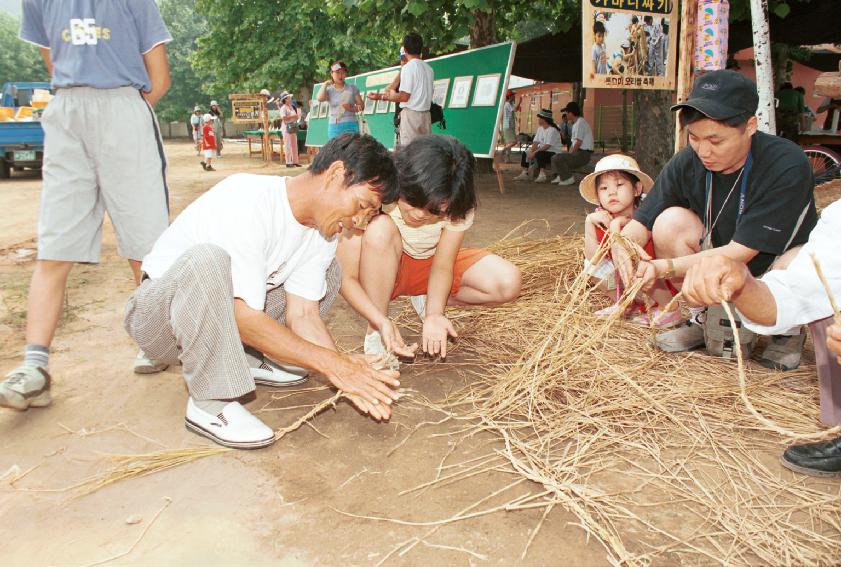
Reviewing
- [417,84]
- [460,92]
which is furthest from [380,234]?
[460,92]

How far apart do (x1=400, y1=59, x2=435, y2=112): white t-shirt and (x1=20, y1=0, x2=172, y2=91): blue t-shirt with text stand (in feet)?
14.3

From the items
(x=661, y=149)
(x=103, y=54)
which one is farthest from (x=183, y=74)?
(x=103, y=54)

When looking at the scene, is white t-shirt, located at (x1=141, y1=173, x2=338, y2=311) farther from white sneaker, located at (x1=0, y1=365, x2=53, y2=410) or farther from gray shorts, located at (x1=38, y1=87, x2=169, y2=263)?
white sneaker, located at (x1=0, y1=365, x2=53, y2=410)

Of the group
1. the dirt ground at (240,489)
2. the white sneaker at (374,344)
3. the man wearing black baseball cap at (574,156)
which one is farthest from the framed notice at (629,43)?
the man wearing black baseball cap at (574,156)

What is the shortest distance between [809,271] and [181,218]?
6.05 feet

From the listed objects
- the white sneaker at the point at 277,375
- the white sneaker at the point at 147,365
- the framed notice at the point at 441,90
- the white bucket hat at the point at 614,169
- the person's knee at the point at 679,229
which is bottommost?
the white sneaker at the point at 277,375

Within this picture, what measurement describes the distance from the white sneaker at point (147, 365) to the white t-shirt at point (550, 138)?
7958 millimetres

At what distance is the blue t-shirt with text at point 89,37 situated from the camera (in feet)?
7.47

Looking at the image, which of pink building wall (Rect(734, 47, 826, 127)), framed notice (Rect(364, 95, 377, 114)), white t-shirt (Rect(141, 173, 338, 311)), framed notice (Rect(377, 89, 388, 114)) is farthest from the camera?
pink building wall (Rect(734, 47, 826, 127))

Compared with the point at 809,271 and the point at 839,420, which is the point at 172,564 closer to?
the point at 809,271

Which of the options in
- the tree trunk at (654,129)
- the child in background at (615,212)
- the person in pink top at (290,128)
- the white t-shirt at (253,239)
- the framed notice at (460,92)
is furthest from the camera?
the person in pink top at (290,128)

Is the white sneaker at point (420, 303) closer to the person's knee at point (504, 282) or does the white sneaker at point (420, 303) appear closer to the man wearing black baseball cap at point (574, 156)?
the person's knee at point (504, 282)

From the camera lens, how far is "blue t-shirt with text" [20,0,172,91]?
228 centimetres

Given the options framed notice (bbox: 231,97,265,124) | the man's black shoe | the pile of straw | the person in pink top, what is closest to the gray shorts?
the pile of straw
